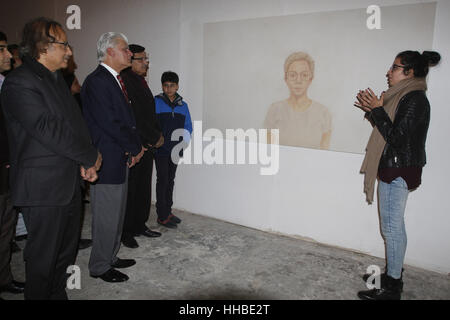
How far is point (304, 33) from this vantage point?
3.01 metres

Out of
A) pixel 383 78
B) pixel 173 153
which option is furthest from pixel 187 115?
pixel 383 78

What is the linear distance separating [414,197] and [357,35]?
4.91ft

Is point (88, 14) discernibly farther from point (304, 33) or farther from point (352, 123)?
point (352, 123)

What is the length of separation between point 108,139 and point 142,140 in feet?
2.08

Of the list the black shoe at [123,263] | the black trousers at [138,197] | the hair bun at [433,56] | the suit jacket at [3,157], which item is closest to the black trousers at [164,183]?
the black trousers at [138,197]

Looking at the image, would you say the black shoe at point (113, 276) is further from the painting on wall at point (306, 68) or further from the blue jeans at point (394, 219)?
the blue jeans at point (394, 219)

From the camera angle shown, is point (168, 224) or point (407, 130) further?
point (168, 224)

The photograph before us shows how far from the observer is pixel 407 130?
7.04ft

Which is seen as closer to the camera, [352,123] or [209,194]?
[352,123]

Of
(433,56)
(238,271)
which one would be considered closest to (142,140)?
(238,271)

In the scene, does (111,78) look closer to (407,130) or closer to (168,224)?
(168,224)

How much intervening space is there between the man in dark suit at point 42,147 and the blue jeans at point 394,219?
205 cm

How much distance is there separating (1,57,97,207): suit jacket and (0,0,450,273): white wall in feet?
6.84
